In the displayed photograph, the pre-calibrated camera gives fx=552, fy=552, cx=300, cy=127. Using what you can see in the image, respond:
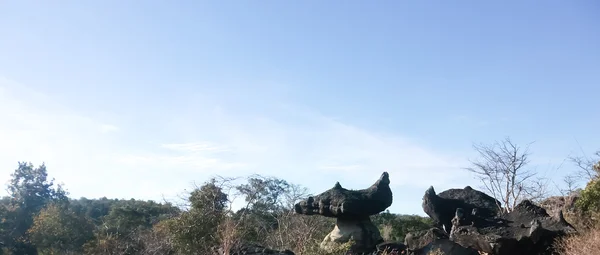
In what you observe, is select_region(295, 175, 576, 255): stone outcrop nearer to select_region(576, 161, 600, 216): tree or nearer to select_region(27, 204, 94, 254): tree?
select_region(576, 161, 600, 216): tree

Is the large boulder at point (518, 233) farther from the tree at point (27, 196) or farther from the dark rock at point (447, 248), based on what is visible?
the tree at point (27, 196)

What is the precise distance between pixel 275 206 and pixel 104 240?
6.97 meters

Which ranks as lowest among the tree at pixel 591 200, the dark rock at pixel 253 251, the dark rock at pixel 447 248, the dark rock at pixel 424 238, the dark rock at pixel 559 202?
the dark rock at pixel 253 251

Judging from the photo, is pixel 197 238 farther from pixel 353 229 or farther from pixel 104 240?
pixel 104 240

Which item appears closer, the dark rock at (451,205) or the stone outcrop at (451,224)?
the stone outcrop at (451,224)

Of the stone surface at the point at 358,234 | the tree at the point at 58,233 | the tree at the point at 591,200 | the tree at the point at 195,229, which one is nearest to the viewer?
the tree at the point at 591,200

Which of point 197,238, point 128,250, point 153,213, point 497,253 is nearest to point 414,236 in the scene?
point 497,253

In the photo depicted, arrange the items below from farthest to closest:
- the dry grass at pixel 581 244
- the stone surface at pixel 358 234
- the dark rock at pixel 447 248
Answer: the stone surface at pixel 358 234
the dark rock at pixel 447 248
the dry grass at pixel 581 244

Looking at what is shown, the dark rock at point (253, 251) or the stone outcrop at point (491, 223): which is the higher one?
the stone outcrop at point (491, 223)

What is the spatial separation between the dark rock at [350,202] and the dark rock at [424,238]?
5.14ft

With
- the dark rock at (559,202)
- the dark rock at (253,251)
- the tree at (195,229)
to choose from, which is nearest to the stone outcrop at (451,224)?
the dark rock at (253,251)

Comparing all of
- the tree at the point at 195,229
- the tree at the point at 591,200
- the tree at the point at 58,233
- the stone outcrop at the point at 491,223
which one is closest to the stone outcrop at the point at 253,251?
the tree at the point at 195,229

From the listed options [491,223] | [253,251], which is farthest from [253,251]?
[491,223]

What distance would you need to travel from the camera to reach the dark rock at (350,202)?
15719 mm
